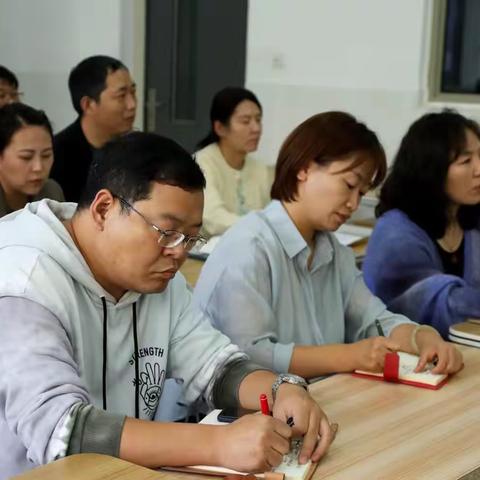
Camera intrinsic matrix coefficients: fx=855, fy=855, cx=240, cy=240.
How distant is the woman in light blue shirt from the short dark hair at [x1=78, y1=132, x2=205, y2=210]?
0.57 meters

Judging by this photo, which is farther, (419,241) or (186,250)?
(419,241)

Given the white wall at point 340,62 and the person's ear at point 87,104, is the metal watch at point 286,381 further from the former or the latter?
the white wall at point 340,62

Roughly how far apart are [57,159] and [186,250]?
2.62 m

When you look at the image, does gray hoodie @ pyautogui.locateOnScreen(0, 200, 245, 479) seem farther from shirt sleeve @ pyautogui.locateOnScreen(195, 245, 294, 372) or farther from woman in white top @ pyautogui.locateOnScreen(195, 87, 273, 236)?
woman in white top @ pyautogui.locateOnScreen(195, 87, 273, 236)

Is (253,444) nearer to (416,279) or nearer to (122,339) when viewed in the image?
(122,339)

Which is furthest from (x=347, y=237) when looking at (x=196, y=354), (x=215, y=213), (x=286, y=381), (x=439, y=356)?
(x=286, y=381)

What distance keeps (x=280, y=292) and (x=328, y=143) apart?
38 centimetres

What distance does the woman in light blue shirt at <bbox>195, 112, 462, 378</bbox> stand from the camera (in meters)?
1.94

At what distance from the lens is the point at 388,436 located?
150 cm

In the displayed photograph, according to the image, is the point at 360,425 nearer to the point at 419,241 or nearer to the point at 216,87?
the point at 419,241

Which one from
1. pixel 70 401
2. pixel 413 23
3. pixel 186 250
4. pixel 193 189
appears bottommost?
pixel 70 401

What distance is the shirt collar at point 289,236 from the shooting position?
82.5 inches

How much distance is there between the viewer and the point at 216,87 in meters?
6.43

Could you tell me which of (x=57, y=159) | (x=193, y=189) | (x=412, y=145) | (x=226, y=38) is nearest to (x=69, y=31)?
(x=226, y=38)
